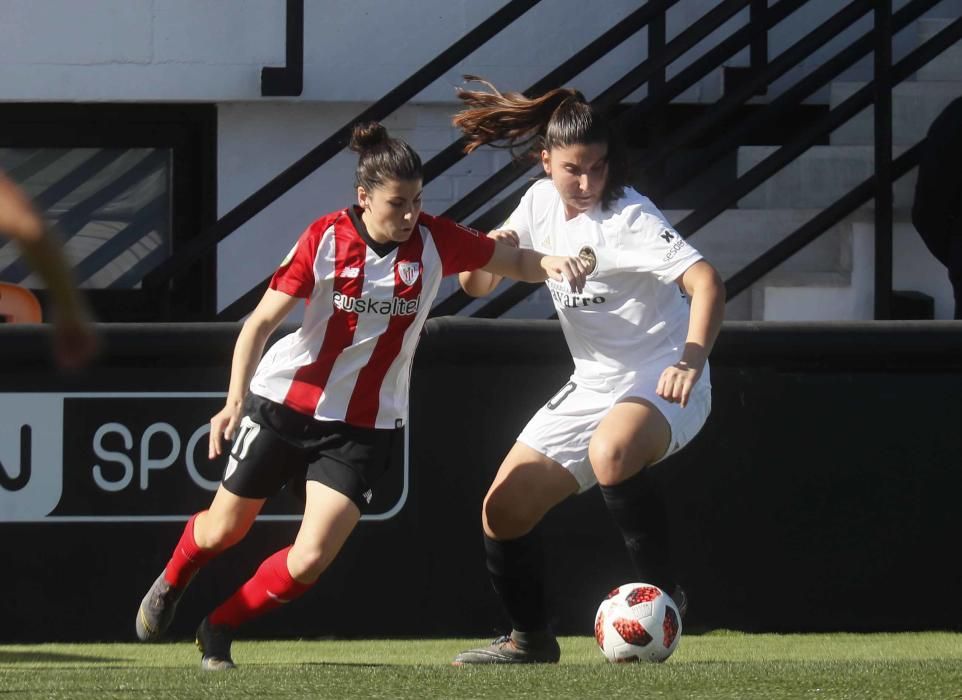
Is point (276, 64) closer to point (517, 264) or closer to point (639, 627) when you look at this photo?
point (517, 264)

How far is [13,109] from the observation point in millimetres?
9133

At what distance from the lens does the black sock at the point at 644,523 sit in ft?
16.1

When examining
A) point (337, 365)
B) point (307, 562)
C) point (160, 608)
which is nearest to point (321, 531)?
point (307, 562)

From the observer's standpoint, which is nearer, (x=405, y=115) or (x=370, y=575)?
(x=370, y=575)

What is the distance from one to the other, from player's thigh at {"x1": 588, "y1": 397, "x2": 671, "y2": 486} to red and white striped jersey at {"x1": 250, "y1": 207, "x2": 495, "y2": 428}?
64 cm

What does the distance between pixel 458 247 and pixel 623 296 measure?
552 millimetres

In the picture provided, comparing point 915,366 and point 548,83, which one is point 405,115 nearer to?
point 548,83

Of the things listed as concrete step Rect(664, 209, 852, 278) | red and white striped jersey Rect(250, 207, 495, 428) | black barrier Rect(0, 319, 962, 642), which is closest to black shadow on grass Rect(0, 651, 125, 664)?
black barrier Rect(0, 319, 962, 642)

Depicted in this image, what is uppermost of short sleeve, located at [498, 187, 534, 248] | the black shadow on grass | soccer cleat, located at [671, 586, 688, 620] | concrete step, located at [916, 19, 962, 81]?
concrete step, located at [916, 19, 962, 81]

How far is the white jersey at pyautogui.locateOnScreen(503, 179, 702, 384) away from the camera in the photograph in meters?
4.93

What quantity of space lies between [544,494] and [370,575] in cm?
115

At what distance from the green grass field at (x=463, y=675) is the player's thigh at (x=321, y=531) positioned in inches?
12.2

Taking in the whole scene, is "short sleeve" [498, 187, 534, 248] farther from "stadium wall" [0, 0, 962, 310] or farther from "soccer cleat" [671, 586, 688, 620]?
"stadium wall" [0, 0, 962, 310]

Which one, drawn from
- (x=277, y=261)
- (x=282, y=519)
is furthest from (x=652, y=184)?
(x=282, y=519)
